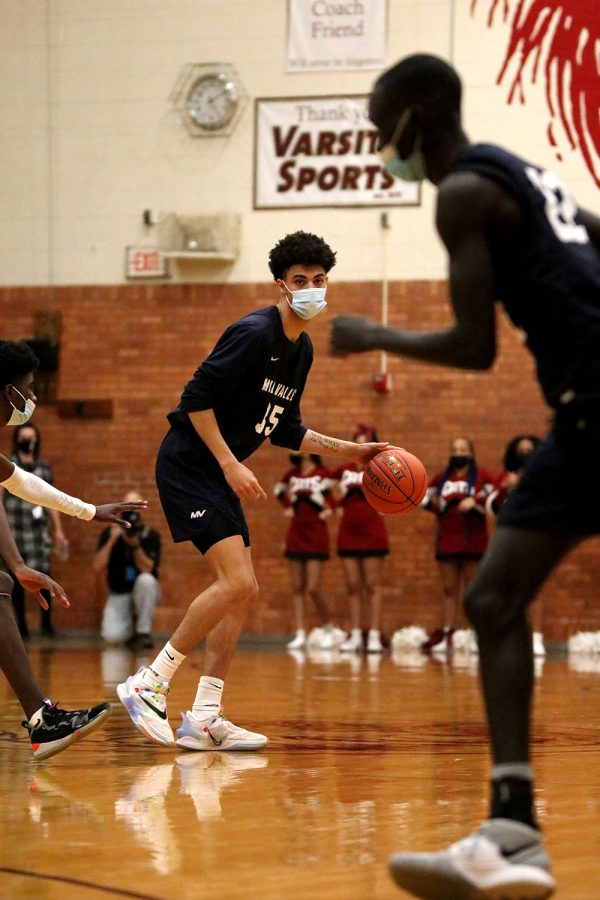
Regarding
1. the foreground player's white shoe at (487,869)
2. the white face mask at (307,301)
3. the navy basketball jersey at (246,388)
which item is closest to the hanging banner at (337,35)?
the navy basketball jersey at (246,388)

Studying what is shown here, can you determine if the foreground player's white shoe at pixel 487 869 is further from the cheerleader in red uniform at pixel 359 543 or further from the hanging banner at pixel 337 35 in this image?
the hanging banner at pixel 337 35

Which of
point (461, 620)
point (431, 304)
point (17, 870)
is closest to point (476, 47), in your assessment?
point (431, 304)

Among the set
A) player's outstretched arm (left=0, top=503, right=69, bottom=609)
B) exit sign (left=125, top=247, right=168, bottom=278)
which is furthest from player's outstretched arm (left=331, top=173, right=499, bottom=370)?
exit sign (left=125, top=247, right=168, bottom=278)

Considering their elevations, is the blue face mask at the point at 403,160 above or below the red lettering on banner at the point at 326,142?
below

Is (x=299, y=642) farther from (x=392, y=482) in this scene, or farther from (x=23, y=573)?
(x=23, y=573)

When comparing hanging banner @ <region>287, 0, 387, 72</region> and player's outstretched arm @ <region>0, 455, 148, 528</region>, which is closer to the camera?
player's outstretched arm @ <region>0, 455, 148, 528</region>

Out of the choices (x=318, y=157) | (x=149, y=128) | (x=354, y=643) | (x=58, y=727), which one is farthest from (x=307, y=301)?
(x=149, y=128)

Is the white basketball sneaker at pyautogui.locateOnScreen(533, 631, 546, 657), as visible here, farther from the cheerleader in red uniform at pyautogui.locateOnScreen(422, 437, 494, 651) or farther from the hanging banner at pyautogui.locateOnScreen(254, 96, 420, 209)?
the hanging banner at pyautogui.locateOnScreen(254, 96, 420, 209)

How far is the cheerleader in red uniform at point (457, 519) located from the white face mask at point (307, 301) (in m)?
7.78

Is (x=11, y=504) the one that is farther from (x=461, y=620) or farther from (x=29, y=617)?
(x=461, y=620)

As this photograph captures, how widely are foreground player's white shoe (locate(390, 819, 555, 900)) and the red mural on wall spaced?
12.2 meters

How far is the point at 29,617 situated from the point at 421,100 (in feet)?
42.9

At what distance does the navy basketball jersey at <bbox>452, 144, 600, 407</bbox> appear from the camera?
3002mm

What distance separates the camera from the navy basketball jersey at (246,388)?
5.66m
